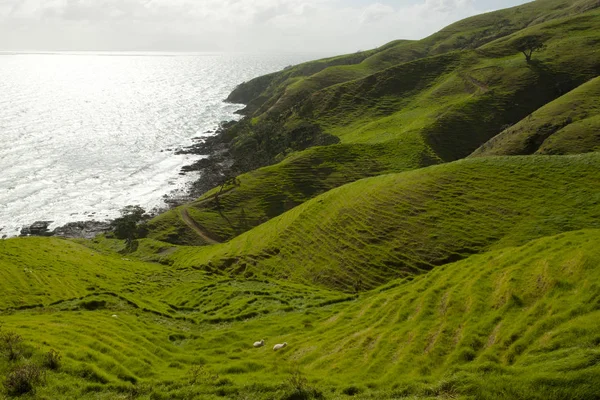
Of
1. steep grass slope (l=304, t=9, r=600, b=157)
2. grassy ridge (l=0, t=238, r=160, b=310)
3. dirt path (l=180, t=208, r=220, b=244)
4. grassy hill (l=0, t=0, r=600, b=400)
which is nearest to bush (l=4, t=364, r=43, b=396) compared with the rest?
grassy hill (l=0, t=0, r=600, b=400)

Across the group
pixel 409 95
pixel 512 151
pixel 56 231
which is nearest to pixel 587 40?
pixel 409 95

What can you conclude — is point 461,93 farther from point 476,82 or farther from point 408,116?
point 408,116

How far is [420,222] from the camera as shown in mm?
47656

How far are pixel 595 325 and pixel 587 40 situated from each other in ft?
499

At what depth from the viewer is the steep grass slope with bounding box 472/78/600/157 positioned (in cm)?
6625

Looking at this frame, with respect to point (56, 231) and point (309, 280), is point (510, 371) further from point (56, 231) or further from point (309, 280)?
point (56, 231)

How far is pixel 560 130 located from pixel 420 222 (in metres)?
43.4

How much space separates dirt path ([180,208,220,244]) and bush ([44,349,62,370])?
204 ft

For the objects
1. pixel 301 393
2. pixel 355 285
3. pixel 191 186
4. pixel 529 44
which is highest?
pixel 529 44

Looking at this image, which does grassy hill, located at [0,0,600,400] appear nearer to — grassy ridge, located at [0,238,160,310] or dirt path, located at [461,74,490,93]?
grassy ridge, located at [0,238,160,310]

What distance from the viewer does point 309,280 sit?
45.5 m

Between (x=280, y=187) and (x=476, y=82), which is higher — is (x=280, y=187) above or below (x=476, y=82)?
below

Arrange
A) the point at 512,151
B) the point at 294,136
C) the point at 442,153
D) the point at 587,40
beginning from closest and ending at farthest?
the point at 512,151 < the point at 442,153 < the point at 587,40 < the point at 294,136

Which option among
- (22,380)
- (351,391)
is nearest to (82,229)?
(22,380)
